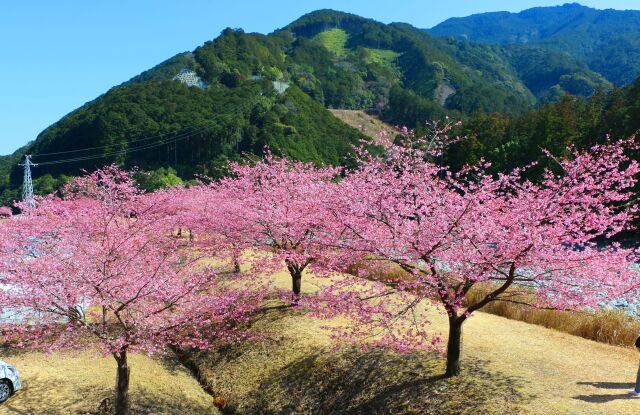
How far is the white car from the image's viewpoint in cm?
1018

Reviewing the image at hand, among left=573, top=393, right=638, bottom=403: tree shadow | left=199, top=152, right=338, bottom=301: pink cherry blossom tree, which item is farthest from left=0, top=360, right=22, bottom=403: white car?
left=573, top=393, right=638, bottom=403: tree shadow

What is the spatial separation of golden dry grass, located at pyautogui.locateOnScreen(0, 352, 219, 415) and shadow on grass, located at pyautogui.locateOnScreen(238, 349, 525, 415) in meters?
1.97

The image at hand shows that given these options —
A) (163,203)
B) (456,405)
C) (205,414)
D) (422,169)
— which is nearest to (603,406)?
(456,405)

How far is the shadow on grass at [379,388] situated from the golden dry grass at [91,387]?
77.7 inches

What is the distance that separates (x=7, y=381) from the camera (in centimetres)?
1025

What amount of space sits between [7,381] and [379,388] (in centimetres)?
916

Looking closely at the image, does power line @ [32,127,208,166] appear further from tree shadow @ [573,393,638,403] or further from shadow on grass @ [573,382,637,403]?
tree shadow @ [573,393,638,403]

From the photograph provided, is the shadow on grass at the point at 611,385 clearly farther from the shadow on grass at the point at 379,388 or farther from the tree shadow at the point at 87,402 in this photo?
→ the tree shadow at the point at 87,402

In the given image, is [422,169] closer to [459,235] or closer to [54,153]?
[459,235]

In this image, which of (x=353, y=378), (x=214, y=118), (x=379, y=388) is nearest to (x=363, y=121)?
(x=214, y=118)

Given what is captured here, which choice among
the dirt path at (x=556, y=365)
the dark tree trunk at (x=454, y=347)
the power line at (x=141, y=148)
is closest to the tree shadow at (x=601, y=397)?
the dirt path at (x=556, y=365)

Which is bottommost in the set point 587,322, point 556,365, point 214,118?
point 556,365

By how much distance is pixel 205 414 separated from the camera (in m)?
10.9

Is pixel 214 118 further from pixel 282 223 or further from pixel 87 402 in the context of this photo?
pixel 87 402
